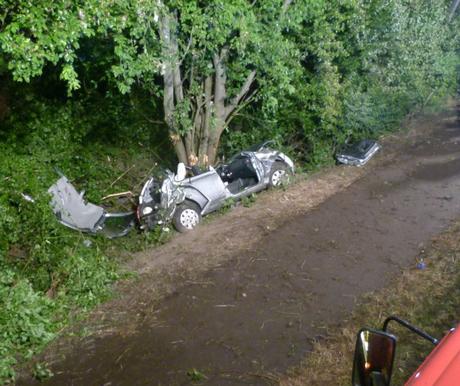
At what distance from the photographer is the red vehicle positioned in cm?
239

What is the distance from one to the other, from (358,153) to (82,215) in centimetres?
784

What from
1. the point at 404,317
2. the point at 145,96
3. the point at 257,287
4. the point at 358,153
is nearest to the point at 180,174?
the point at 257,287

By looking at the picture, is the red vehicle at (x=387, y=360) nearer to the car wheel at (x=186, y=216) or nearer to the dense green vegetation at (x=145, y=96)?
the dense green vegetation at (x=145, y=96)

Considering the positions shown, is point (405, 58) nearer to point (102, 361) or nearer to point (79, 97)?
point (79, 97)

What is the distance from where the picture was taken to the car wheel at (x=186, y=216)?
9.38m

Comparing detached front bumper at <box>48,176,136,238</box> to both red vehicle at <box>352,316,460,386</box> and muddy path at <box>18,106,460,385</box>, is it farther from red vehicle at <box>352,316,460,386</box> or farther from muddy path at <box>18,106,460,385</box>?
red vehicle at <box>352,316,460,386</box>

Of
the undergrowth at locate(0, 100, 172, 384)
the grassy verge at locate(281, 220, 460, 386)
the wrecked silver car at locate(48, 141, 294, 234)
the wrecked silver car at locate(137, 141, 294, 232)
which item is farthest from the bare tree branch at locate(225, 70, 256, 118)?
the grassy verge at locate(281, 220, 460, 386)

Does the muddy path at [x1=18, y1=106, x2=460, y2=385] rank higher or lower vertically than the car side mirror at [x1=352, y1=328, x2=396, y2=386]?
lower

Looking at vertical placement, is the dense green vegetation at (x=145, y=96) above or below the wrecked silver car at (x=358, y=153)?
above

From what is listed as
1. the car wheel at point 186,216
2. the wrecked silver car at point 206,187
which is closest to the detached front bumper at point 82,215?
the wrecked silver car at point 206,187

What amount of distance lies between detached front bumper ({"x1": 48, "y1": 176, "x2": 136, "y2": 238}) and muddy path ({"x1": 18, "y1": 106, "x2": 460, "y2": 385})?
3.34ft

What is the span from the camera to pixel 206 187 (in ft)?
31.8

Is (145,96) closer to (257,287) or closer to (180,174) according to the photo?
(180,174)

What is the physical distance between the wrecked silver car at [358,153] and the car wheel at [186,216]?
211 inches
